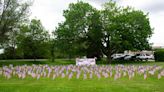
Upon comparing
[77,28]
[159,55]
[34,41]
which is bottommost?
[159,55]

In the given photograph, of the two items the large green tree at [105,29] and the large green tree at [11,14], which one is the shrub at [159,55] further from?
the large green tree at [11,14]

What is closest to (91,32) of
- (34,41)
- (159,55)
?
(34,41)

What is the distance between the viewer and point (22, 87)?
18906mm

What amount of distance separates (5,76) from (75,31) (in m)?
29.7

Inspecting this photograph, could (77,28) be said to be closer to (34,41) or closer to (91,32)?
(91,32)

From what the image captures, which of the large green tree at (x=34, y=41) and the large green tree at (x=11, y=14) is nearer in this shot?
the large green tree at (x=11, y=14)

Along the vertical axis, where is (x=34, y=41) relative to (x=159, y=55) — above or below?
above

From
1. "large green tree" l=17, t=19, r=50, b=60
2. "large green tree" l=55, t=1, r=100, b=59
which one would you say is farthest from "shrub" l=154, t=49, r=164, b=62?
"large green tree" l=17, t=19, r=50, b=60

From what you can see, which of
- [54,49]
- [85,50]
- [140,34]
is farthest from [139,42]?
[54,49]

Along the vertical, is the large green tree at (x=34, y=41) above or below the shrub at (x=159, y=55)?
above

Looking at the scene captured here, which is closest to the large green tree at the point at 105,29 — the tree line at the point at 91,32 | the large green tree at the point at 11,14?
→ the tree line at the point at 91,32

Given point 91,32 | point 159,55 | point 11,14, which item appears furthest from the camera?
point 159,55

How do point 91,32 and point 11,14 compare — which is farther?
point 91,32

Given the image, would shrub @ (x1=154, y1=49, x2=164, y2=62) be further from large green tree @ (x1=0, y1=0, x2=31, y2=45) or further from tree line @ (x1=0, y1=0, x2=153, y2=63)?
large green tree @ (x1=0, y1=0, x2=31, y2=45)
